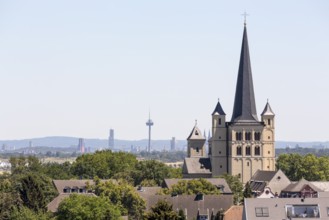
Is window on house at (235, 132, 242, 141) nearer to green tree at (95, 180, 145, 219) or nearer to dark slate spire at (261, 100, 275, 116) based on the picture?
dark slate spire at (261, 100, 275, 116)

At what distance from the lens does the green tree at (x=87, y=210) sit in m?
93.1

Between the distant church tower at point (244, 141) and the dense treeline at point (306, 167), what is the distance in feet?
16.2

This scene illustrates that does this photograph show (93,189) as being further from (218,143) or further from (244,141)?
(218,143)

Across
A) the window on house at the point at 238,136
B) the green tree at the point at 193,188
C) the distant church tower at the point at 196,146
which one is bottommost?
the green tree at the point at 193,188

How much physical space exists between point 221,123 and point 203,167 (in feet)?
25.4

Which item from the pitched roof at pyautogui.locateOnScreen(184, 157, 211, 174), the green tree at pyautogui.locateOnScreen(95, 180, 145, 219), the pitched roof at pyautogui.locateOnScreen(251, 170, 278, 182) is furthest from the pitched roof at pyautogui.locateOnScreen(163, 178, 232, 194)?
the pitched roof at pyautogui.locateOnScreen(184, 157, 211, 174)

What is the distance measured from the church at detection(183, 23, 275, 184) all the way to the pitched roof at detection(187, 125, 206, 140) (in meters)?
4.70

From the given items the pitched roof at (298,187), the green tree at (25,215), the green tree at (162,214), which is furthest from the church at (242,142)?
the green tree at (162,214)

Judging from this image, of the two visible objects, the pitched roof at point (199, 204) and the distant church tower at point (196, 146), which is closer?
the pitched roof at point (199, 204)

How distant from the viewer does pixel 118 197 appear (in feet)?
391

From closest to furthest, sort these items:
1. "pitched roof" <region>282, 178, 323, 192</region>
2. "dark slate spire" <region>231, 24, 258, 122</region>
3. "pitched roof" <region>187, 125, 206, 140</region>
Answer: "pitched roof" <region>282, 178, 323, 192</region> < "dark slate spire" <region>231, 24, 258, 122</region> < "pitched roof" <region>187, 125, 206, 140</region>

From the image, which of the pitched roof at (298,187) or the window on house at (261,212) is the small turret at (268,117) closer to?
the pitched roof at (298,187)

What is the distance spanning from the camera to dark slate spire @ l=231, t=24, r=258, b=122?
162250mm

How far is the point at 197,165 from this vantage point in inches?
6319
